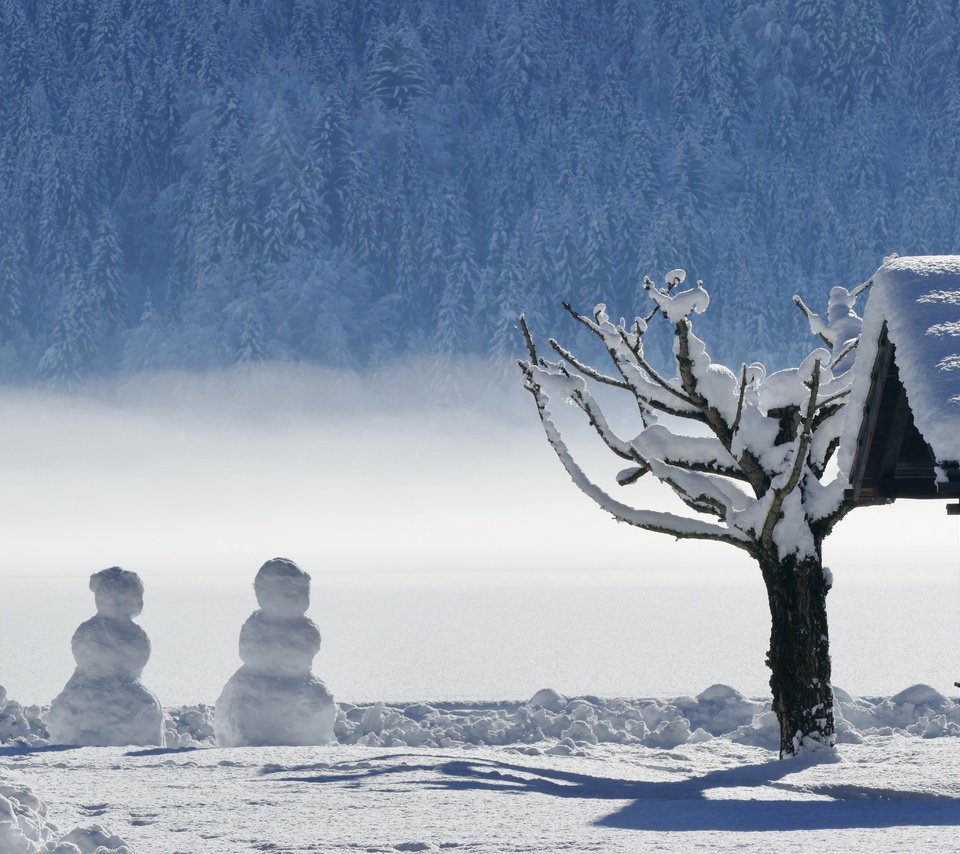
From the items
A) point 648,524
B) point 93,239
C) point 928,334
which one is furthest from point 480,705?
point 93,239

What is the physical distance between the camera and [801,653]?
15.8 m

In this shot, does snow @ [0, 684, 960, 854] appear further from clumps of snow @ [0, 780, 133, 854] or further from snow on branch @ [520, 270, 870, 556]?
snow on branch @ [520, 270, 870, 556]

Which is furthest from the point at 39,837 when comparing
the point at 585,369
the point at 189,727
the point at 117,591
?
the point at 189,727

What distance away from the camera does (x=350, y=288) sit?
16138 cm

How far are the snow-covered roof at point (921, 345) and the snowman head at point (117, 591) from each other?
33.1 feet

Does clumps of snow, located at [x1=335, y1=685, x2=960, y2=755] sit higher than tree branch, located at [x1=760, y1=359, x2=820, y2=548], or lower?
lower

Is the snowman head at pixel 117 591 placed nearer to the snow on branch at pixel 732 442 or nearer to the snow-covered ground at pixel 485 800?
the snow-covered ground at pixel 485 800

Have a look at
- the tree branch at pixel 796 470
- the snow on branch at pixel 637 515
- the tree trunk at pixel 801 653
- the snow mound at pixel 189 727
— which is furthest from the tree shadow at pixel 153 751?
the tree branch at pixel 796 470

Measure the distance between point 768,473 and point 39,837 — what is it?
850 cm

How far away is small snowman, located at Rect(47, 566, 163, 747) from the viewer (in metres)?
19.0

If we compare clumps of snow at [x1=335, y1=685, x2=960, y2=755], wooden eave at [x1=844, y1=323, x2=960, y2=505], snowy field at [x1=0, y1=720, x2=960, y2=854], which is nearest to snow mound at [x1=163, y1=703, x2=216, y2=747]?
clumps of snow at [x1=335, y1=685, x2=960, y2=755]

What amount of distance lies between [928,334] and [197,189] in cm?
17116

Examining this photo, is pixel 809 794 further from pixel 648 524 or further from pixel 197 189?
pixel 197 189

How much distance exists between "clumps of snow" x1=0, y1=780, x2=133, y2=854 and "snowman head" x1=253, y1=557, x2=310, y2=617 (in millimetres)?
6998
